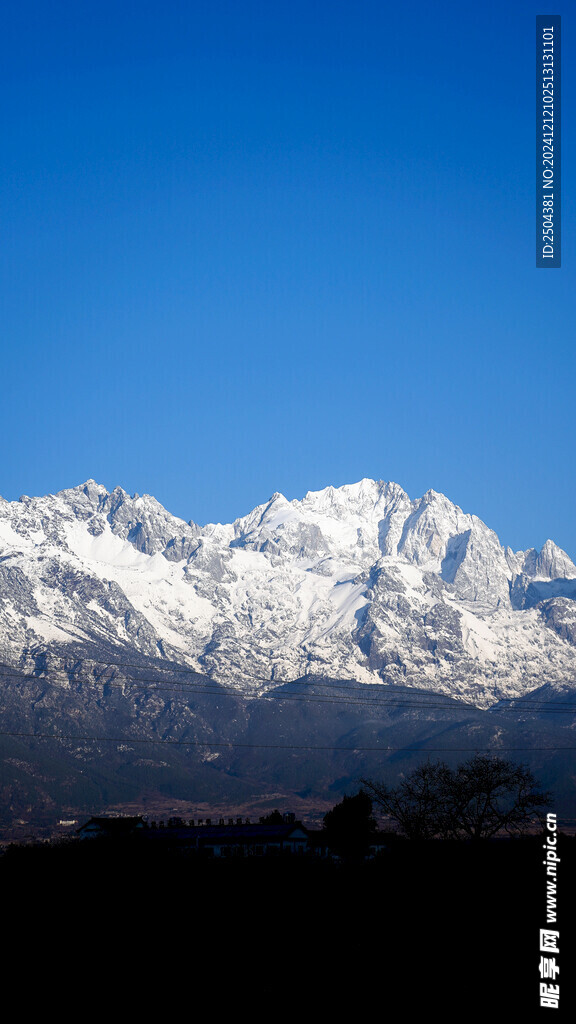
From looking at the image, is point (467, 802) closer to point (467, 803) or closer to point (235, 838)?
point (467, 803)

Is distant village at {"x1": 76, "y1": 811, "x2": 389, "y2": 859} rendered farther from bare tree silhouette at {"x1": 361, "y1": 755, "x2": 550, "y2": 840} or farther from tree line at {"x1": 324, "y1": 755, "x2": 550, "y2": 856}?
bare tree silhouette at {"x1": 361, "y1": 755, "x2": 550, "y2": 840}

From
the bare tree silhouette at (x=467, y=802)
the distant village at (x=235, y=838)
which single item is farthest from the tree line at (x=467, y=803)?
the distant village at (x=235, y=838)

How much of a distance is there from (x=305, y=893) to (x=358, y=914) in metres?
11.8

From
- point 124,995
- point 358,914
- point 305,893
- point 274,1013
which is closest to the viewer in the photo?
point 274,1013

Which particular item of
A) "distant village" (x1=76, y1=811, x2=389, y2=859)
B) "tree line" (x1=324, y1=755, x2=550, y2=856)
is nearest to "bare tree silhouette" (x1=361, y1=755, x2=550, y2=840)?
"tree line" (x1=324, y1=755, x2=550, y2=856)

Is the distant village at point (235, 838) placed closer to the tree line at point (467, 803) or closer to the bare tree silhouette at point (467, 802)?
the tree line at point (467, 803)

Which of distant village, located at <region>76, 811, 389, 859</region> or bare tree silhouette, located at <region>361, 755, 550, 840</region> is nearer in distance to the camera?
bare tree silhouette, located at <region>361, 755, 550, 840</region>

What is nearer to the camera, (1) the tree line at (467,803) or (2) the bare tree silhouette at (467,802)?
(1) the tree line at (467,803)

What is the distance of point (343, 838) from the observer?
16138cm

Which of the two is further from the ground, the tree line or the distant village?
the tree line

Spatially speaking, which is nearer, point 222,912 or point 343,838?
point 222,912

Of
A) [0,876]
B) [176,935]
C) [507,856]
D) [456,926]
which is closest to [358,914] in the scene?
[456,926]

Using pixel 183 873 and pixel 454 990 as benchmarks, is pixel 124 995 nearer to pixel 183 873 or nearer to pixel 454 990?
pixel 454 990

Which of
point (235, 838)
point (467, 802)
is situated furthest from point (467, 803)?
point (235, 838)
